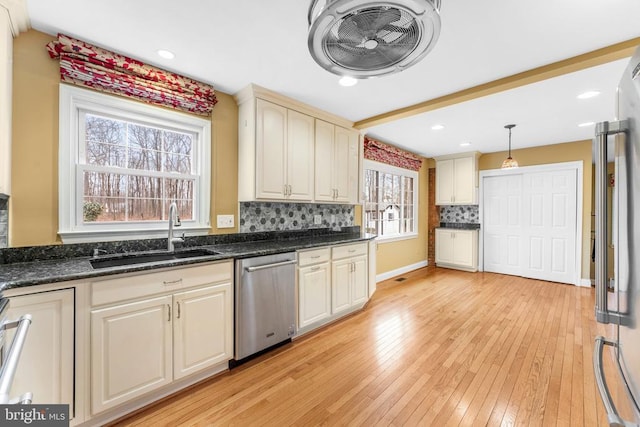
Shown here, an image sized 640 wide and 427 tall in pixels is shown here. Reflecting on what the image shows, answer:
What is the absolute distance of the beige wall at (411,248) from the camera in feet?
15.7

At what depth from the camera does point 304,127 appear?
10.1 feet

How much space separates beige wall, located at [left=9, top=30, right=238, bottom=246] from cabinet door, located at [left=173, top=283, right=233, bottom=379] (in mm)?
1018

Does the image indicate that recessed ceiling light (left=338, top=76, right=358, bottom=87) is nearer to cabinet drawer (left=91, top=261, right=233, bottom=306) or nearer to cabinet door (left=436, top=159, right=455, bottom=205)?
cabinet drawer (left=91, top=261, right=233, bottom=306)

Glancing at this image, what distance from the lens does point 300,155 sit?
304cm

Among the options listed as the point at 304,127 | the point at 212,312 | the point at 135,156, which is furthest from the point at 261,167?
the point at 212,312

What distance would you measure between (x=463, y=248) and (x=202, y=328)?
16.7 ft

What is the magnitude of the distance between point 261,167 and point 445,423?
7.82 feet

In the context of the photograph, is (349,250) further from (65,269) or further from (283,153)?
(65,269)

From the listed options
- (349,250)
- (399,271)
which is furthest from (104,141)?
(399,271)

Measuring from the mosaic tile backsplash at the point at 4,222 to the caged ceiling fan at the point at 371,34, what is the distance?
209cm

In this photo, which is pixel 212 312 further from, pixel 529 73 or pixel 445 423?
pixel 529 73

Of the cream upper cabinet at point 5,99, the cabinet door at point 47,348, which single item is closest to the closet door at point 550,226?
the cabinet door at point 47,348

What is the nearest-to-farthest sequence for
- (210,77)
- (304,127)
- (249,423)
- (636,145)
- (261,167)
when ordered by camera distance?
1. (636,145)
2. (249,423)
3. (210,77)
4. (261,167)
5. (304,127)

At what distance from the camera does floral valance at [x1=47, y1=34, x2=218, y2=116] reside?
1.89 meters
